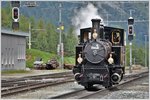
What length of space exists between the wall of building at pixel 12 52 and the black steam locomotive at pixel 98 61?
2745cm

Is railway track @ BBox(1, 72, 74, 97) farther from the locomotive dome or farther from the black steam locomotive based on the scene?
the locomotive dome

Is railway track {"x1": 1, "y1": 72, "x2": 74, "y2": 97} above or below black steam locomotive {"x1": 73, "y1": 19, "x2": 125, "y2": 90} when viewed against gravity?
below

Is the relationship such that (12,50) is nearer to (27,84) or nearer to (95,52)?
(27,84)

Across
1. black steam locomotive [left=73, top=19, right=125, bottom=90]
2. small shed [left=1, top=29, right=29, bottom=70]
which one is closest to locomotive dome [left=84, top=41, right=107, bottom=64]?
black steam locomotive [left=73, top=19, right=125, bottom=90]

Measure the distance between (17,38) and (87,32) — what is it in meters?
31.8

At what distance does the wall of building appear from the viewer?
160ft

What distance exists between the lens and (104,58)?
20734mm

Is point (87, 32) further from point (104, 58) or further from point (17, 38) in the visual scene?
point (17, 38)

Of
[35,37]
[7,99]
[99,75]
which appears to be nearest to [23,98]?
[7,99]

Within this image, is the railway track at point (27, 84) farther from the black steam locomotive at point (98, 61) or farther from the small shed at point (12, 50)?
the small shed at point (12, 50)

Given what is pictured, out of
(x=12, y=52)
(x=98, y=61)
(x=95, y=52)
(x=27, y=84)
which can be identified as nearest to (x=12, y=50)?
(x=12, y=52)

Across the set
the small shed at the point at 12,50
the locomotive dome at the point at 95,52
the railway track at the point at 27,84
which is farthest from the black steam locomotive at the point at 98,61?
the small shed at the point at 12,50

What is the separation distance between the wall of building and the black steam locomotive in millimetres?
27446

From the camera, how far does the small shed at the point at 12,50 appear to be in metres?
48.6
